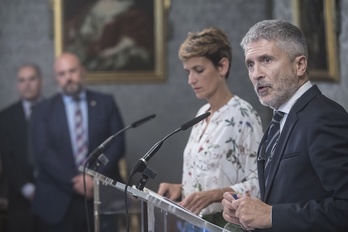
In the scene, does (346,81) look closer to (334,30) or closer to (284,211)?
(334,30)

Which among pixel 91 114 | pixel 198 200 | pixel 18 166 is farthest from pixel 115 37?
pixel 198 200

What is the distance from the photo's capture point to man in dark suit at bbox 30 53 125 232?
5.45m

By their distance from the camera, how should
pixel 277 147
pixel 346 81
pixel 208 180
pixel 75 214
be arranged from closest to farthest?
pixel 277 147, pixel 208 180, pixel 346 81, pixel 75 214

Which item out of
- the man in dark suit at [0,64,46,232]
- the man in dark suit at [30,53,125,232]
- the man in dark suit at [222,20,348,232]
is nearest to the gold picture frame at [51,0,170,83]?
the man in dark suit at [0,64,46,232]

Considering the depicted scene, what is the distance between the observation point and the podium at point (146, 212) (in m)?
2.34

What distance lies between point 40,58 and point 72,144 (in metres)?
2.18

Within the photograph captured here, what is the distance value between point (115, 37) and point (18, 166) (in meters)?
1.91

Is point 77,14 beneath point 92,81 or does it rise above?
above

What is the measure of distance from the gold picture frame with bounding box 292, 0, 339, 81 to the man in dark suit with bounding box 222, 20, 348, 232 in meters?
2.39

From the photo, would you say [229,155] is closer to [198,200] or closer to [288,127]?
[198,200]

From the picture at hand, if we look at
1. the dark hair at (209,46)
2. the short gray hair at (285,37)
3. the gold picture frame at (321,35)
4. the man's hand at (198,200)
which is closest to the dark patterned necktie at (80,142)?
the gold picture frame at (321,35)

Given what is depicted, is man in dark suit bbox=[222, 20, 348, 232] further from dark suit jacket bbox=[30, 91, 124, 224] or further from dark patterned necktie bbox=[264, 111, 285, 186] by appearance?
dark suit jacket bbox=[30, 91, 124, 224]

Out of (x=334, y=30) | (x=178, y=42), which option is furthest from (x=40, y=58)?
(x=334, y=30)

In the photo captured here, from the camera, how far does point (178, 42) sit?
7605 mm
